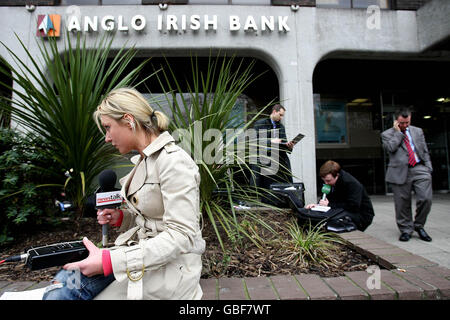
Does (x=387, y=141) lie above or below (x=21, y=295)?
above

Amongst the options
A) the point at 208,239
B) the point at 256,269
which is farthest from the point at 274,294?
the point at 208,239

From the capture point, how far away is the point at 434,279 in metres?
1.68

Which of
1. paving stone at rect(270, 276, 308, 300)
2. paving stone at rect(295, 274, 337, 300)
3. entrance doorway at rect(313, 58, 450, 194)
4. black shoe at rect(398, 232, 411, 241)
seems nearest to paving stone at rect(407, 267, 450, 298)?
paving stone at rect(295, 274, 337, 300)

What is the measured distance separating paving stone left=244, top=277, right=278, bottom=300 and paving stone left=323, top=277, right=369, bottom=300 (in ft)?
1.24

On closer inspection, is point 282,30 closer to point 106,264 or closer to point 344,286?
point 344,286

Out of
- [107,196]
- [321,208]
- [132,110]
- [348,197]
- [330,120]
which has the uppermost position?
[330,120]

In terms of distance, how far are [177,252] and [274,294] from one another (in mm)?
792

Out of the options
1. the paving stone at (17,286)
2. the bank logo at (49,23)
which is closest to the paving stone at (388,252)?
the paving stone at (17,286)

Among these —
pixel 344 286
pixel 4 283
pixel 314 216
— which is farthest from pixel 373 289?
pixel 4 283

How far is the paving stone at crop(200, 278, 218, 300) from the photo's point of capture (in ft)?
4.91

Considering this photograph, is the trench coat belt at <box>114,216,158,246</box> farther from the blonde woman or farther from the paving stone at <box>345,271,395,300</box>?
the paving stone at <box>345,271,395,300</box>

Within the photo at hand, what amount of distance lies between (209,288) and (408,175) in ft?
11.3
